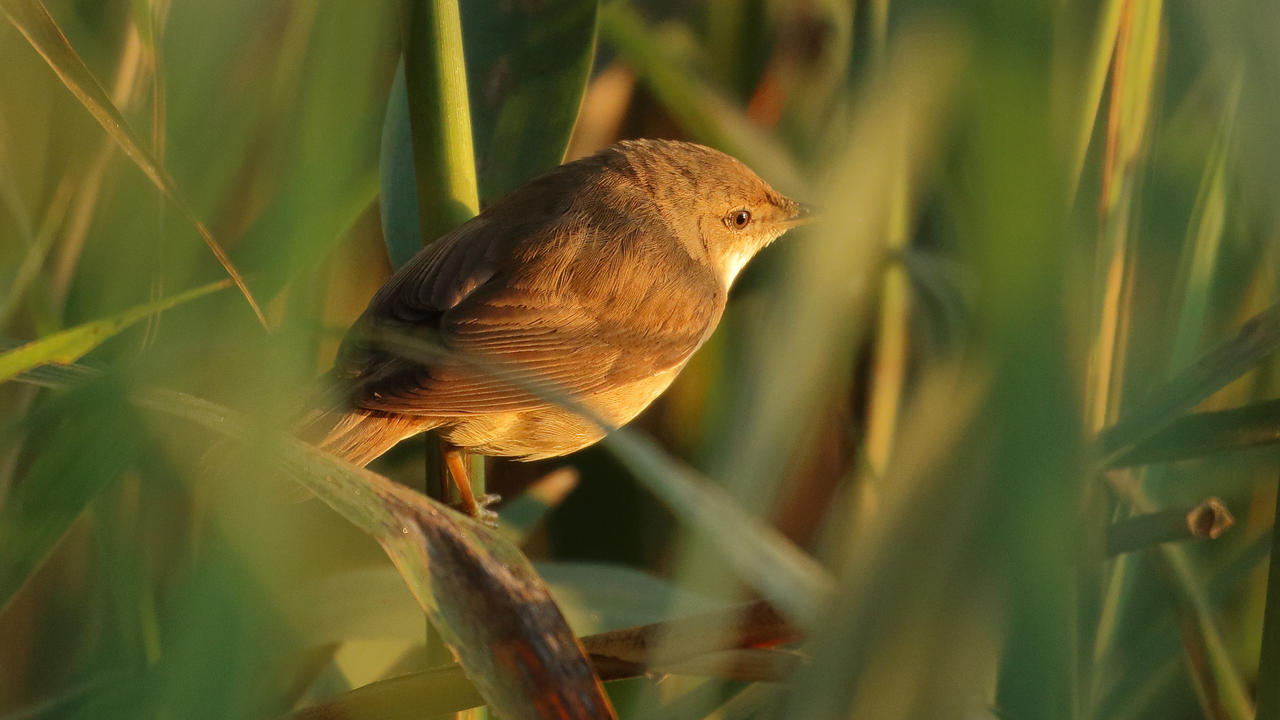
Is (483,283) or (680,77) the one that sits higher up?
(680,77)

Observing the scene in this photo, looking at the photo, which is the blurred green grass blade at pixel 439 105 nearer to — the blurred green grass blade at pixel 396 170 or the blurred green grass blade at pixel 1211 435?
the blurred green grass blade at pixel 396 170

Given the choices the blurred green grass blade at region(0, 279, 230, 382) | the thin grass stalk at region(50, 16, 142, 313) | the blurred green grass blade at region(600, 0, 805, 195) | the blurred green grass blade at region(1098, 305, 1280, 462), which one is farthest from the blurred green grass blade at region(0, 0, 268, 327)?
the blurred green grass blade at region(600, 0, 805, 195)

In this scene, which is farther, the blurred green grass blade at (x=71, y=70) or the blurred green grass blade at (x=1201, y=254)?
the blurred green grass blade at (x=1201, y=254)

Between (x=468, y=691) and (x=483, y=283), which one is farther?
(x=483, y=283)

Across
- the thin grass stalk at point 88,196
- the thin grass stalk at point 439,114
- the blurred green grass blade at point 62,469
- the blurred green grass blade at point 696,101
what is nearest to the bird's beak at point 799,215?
the blurred green grass blade at point 696,101

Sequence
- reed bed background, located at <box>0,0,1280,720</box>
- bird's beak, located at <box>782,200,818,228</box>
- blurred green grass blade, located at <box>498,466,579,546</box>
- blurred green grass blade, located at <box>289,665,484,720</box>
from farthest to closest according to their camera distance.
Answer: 1. bird's beak, located at <box>782,200,818,228</box>
2. blurred green grass blade, located at <box>498,466,579,546</box>
3. blurred green grass blade, located at <box>289,665,484,720</box>
4. reed bed background, located at <box>0,0,1280,720</box>

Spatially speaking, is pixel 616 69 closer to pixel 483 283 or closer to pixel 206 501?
pixel 483 283

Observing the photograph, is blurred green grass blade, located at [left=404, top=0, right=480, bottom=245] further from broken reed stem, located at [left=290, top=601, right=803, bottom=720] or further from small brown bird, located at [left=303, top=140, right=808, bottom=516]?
broken reed stem, located at [left=290, top=601, right=803, bottom=720]

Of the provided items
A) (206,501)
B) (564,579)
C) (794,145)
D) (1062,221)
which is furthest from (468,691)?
(794,145)
